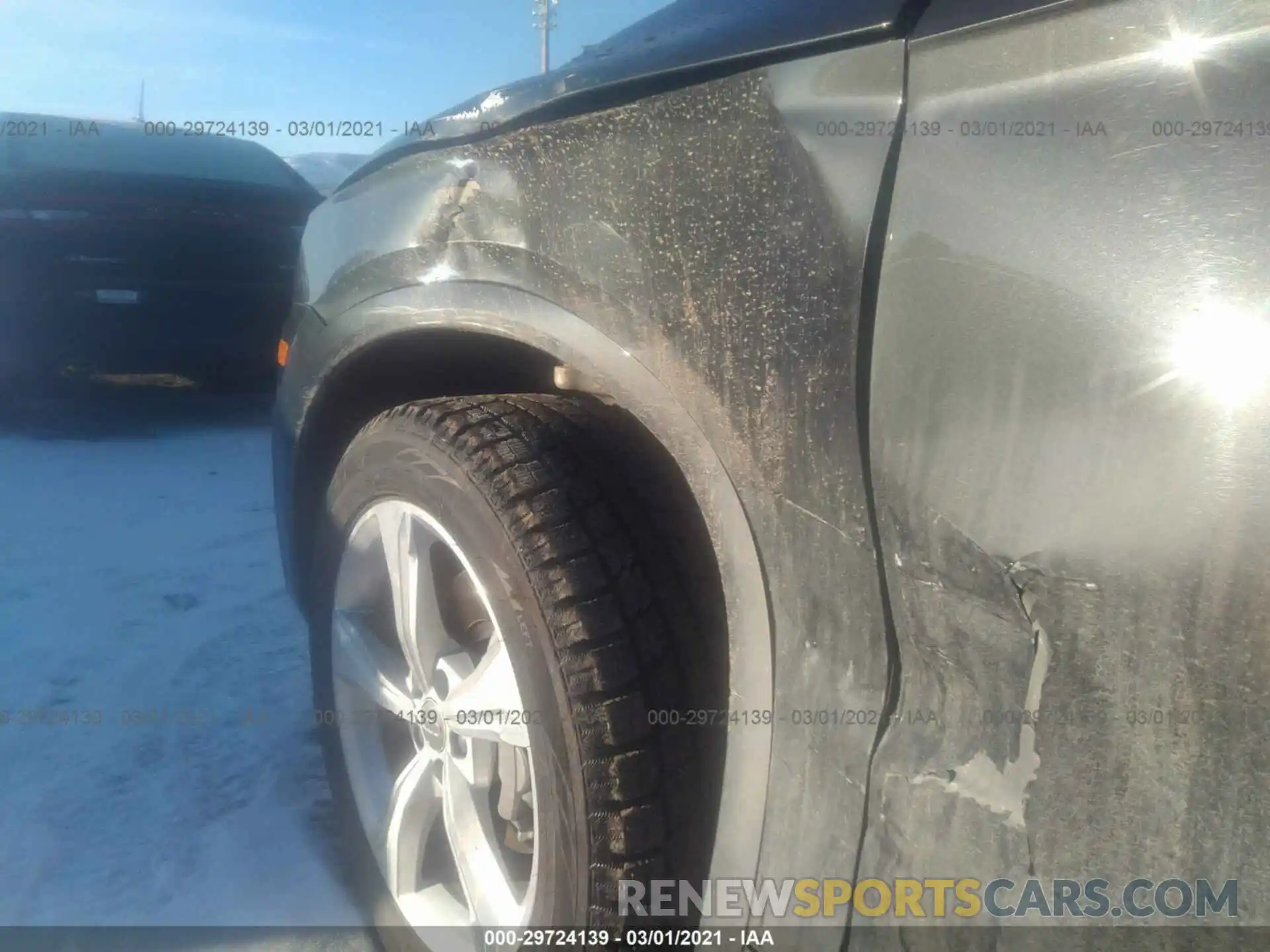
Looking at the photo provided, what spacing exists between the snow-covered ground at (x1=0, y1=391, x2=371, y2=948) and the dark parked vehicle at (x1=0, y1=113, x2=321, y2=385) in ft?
A: 3.16

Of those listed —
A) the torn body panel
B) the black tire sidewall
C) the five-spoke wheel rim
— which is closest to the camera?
the torn body panel

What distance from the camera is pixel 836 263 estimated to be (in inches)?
43.4

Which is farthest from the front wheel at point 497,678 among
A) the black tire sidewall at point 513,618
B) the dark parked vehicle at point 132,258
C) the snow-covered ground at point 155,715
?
the dark parked vehicle at point 132,258

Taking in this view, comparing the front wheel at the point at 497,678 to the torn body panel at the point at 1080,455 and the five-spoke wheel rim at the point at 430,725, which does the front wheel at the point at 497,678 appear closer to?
the five-spoke wheel rim at the point at 430,725

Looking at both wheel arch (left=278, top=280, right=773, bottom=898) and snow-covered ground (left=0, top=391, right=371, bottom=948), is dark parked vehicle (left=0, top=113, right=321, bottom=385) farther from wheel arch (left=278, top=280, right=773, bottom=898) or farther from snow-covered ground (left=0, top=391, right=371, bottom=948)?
wheel arch (left=278, top=280, right=773, bottom=898)

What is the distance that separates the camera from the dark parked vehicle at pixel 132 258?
5270mm

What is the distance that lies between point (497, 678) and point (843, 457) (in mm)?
699

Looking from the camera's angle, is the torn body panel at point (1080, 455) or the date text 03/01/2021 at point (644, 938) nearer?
the torn body panel at point (1080, 455)

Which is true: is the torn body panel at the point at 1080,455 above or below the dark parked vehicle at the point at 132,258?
below

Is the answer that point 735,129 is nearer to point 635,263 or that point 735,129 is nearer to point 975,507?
point 635,263

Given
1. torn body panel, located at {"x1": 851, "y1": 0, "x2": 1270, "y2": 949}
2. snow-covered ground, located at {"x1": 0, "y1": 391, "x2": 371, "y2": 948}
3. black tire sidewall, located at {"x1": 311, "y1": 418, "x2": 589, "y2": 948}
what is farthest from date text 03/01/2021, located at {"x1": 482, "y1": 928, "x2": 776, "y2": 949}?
snow-covered ground, located at {"x1": 0, "y1": 391, "x2": 371, "y2": 948}

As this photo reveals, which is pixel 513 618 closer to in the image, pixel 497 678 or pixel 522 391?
pixel 497 678

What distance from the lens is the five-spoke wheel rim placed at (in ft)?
5.37

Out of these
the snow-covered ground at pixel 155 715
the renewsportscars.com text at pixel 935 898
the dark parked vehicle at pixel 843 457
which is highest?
the dark parked vehicle at pixel 843 457
